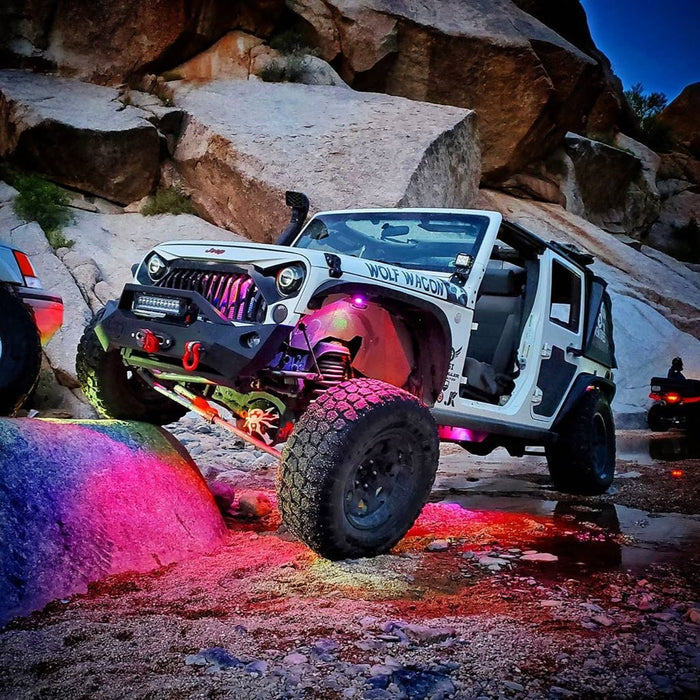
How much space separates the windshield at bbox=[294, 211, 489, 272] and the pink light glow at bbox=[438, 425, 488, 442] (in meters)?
1.12

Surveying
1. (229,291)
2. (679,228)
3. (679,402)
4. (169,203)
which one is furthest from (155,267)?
(679,228)

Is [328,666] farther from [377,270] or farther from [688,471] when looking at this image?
[688,471]

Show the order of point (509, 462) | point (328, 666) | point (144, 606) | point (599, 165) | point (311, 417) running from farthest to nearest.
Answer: point (599, 165), point (509, 462), point (311, 417), point (144, 606), point (328, 666)

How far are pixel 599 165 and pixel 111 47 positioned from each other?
1643 cm

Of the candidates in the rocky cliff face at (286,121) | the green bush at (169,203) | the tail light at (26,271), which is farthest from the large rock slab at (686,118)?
the tail light at (26,271)

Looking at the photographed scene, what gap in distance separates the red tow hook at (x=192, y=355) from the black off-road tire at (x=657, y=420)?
10915 mm

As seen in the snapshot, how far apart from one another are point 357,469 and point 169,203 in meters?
10.8

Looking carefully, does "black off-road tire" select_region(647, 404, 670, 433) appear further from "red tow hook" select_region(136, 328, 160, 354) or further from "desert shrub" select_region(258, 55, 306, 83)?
"red tow hook" select_region(136, 328, 160, 354)

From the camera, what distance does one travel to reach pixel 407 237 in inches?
178

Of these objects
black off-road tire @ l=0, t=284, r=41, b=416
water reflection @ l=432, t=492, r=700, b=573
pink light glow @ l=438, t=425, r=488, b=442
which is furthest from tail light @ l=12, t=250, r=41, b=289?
water reflection @ l=432, t=492, r=700, b=573

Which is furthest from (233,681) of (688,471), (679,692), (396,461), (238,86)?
(238,86)

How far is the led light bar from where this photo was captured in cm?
317

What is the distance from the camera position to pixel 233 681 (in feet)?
5.88

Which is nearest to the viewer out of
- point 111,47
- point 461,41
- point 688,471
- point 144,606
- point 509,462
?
point 144,606
